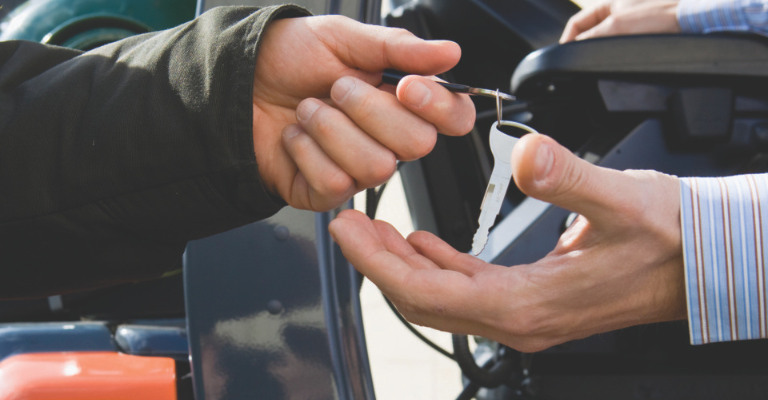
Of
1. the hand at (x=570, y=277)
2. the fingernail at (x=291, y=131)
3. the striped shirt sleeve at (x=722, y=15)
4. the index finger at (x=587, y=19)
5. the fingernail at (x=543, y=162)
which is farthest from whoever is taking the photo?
the index finger at (x=587, y=19)

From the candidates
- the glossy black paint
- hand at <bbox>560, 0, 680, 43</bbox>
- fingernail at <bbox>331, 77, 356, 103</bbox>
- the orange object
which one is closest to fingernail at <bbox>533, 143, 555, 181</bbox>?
fingernail at <bbox>331, 77, 356, 103</bbox>

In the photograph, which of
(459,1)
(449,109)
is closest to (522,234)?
(449,109)

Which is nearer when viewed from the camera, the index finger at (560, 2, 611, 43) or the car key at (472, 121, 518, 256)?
the car key at (472, 121, 518, 256)

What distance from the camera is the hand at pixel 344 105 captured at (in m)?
0.70

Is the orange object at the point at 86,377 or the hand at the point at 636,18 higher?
the hand at the point at 636,18

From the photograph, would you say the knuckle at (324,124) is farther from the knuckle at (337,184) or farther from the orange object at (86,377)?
the orange object at (86,377)

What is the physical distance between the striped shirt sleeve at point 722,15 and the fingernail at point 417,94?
0.72 m


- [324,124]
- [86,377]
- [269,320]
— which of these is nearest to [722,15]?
[324,124]

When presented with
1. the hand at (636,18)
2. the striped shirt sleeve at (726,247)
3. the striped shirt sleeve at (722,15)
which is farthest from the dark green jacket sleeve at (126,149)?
the striped shirt sleeve at (722,15)

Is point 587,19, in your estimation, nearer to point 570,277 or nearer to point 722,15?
point 722,15

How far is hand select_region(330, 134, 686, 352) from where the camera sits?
0.64 m

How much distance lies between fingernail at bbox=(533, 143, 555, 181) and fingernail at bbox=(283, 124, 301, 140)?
13.6 inches

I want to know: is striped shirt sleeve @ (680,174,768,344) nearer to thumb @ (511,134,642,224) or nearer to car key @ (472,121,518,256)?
thumb @ (511,134,642,224)

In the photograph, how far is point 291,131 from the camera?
0.76m
